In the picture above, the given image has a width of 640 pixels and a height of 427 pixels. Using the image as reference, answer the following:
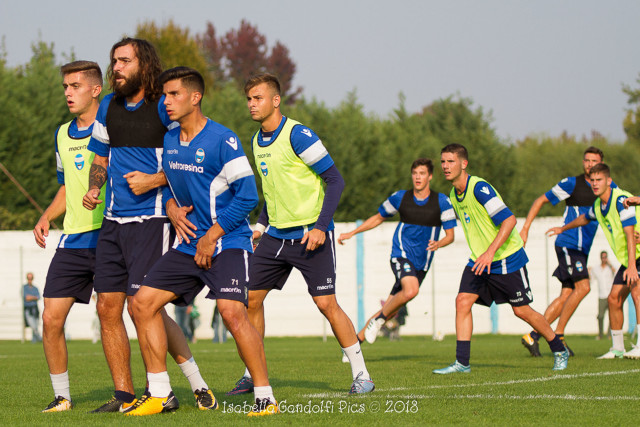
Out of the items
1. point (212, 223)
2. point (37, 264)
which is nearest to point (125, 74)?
point (212, 223)

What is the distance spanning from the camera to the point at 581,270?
12.9 meters

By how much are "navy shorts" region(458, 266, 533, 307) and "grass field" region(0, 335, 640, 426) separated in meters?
0.78

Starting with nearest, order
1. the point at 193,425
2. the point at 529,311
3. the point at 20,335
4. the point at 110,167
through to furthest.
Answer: the point at 193,425
the point at 110,167
the point at 529,311
the point at 20,335

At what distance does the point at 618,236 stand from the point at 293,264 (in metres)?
5.49

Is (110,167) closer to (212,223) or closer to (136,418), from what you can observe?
(212,223)

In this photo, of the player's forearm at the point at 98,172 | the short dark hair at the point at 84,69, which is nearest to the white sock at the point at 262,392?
the player's forearm at the point at 98,172

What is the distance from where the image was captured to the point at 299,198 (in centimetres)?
746

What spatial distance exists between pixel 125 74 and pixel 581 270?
28.0ft

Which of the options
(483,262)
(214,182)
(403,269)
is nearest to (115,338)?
(214,182)

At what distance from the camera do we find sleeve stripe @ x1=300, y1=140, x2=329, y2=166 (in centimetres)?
720

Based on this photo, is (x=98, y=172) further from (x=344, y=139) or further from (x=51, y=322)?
(x=344, y=139)

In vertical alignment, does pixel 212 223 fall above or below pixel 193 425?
above

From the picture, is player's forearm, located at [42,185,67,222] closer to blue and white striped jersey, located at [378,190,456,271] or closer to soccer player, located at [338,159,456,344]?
soccer player, located at [338,159,456,344]

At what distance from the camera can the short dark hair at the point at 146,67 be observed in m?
6.45
